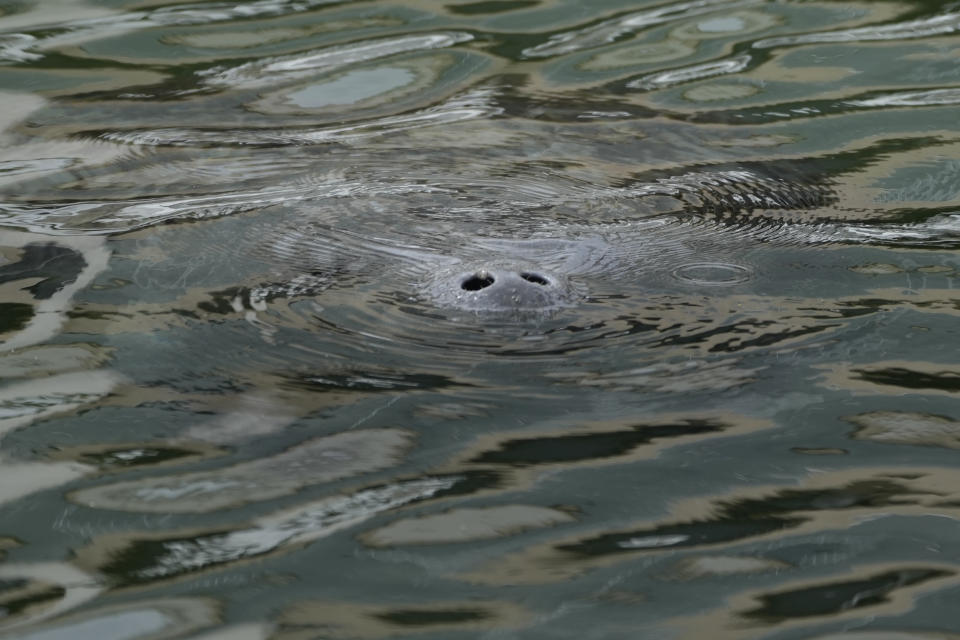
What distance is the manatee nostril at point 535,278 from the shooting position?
4195 millimetres

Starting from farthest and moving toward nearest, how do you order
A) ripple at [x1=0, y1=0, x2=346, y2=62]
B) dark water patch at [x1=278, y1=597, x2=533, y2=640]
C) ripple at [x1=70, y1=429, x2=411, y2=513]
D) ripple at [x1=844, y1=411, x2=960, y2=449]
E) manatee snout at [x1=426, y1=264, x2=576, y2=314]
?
ripple at [x1=0, y1=0, x2=346, y2=62]
manatee snout at [x1=426, y1=264, x2=576, y2=314]
ripple at [x1=844, y1=411, x2=960, y2=449]
ripple at [x1=70, y1=429, x2=411, y2=513]
dark water patch at [x1=278, y1=597, x2=533, y2=640]

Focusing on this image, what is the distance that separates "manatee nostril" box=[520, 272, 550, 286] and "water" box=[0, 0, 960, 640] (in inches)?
0.7

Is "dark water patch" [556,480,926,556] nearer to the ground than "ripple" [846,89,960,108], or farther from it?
nearer to the ground

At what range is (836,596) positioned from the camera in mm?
2803

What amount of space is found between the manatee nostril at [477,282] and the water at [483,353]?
15mm

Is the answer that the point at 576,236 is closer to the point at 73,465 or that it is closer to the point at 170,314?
the point at 170,314

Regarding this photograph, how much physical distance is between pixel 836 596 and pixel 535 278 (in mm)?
1647

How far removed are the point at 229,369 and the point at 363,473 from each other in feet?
2.22

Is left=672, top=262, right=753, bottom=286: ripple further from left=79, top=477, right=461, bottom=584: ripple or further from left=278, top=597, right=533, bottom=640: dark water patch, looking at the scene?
left=278, top=597, right=533, bottom=640: dark water patch

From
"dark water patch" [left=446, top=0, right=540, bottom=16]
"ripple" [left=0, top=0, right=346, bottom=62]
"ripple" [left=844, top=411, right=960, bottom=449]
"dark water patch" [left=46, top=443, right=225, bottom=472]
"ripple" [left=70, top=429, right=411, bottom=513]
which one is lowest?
"ripple" [left=844, top=411, right=960, bottom=449]

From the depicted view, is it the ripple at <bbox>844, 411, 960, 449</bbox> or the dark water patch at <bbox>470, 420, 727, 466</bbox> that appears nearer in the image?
the dark water patch at <bbox>470, 420, 727, 466</bbox>

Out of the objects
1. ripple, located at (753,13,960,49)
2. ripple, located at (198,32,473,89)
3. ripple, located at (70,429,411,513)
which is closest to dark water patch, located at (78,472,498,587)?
ripple, located at (70,429,411,513)

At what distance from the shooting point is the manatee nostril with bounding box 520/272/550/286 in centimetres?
420

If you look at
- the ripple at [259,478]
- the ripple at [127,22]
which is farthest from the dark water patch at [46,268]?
the ripple at [127,22]
